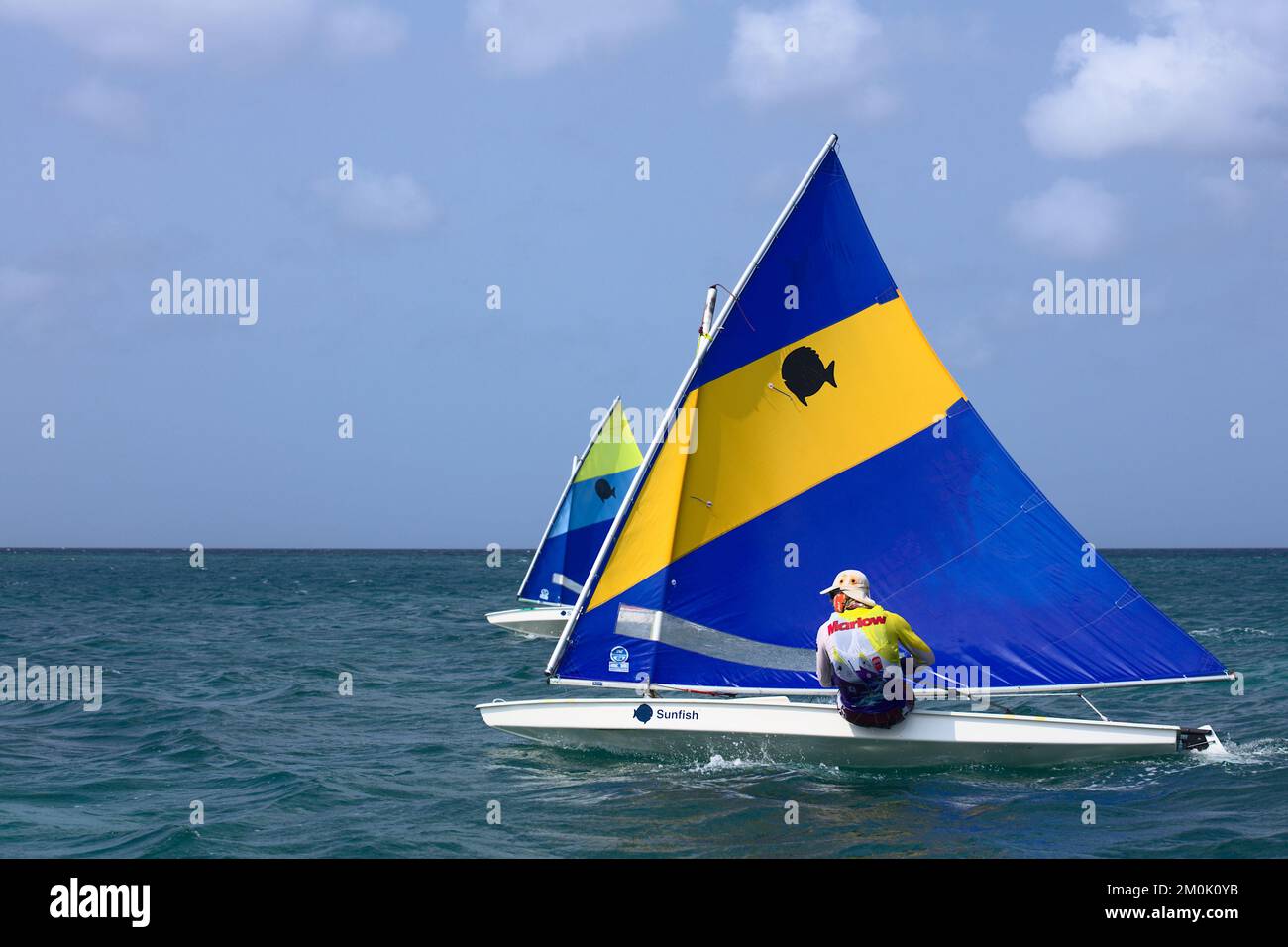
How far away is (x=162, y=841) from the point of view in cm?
1384

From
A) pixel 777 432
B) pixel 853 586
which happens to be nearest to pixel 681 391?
pixel 777 432

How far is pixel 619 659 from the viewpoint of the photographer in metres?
16.8

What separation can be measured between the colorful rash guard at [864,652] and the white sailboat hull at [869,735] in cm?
43

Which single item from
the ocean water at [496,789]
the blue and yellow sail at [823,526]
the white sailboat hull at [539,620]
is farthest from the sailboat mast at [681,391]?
the white sailboat hull at [539,620]

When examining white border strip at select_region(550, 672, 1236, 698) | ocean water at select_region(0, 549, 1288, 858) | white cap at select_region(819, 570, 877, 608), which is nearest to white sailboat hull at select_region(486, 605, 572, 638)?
ocean water at select_region(0, 549, 1288, 858)

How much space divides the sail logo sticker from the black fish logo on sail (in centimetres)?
399

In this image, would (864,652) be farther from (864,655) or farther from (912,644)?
(912,644)

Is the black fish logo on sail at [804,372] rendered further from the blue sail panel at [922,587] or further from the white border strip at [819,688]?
the white border strip at [819,688]

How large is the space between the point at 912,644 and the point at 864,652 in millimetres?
607

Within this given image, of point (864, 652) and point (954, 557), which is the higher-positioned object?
point (954, 557)

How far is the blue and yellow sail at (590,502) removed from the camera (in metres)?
41.9

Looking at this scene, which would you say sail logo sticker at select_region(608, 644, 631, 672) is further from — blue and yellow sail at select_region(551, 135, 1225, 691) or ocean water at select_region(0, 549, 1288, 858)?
ocean water at select_region(0, 549, 1288, 858)

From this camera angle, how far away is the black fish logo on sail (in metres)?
16.8
